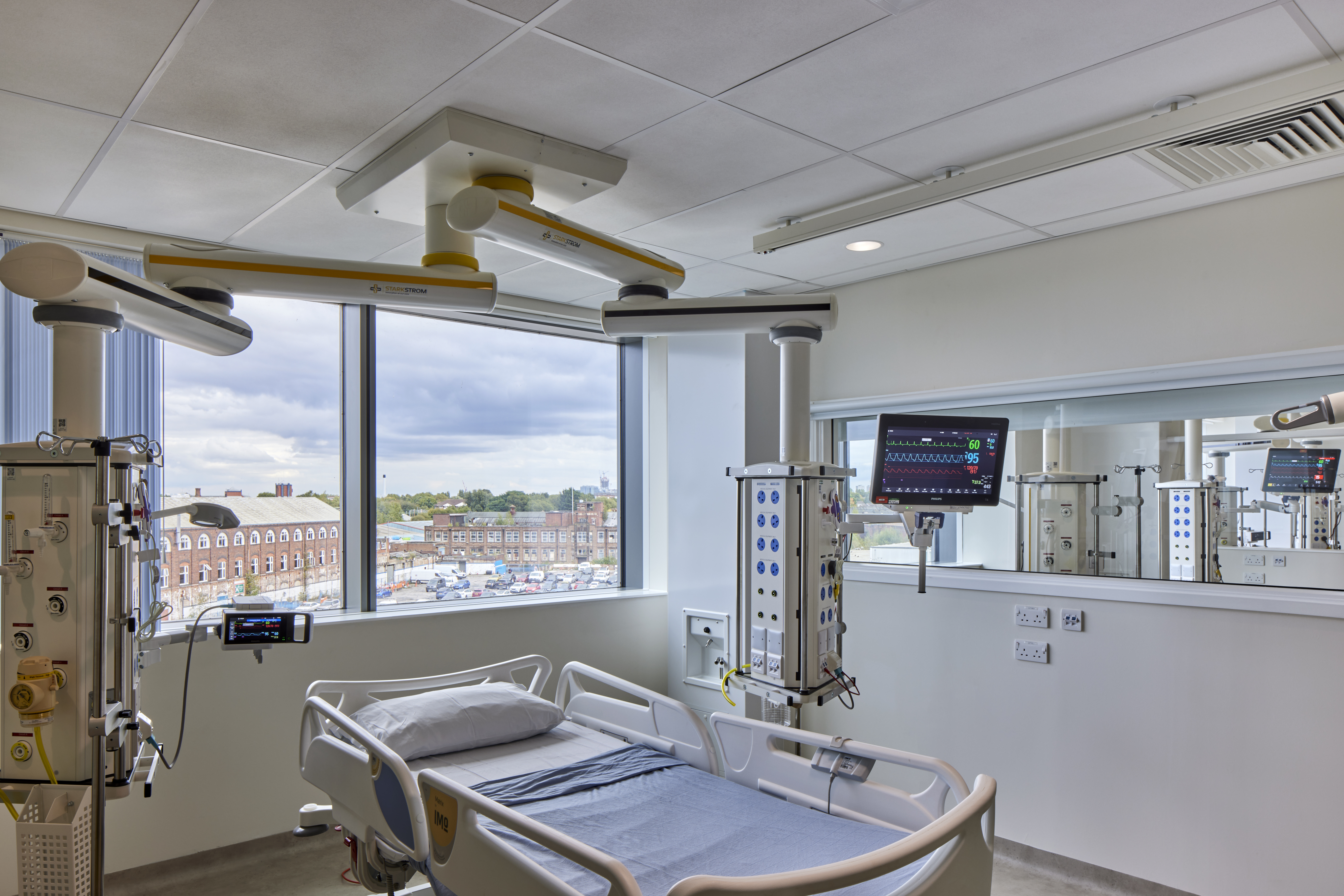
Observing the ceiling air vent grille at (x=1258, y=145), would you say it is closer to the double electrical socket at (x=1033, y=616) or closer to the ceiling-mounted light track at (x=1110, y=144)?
the ceiling-mounted light track at (x=1110, y=144)

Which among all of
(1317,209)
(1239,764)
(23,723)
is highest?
(1317,209)

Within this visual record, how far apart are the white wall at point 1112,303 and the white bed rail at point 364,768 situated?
7.46 feet

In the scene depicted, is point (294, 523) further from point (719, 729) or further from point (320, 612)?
point (719, 729)

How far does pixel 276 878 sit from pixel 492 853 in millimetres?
1947

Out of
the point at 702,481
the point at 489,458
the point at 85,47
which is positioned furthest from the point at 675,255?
the point at 85,47

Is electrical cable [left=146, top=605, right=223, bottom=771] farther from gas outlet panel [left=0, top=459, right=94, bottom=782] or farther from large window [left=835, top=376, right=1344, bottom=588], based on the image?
large window [left=835, top=376, right=1344, bottom=588]

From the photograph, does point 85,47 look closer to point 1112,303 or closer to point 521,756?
point 521,756

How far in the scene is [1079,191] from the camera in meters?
2.98

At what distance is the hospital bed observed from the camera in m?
1.86

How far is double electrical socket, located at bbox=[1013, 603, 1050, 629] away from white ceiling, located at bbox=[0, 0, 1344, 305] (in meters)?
1.58

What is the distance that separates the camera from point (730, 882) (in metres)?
1.56

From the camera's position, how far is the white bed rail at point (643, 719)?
2.86 meters

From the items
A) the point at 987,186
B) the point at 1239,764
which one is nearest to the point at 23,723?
the point at 987,186

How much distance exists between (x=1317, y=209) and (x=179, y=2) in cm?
347
